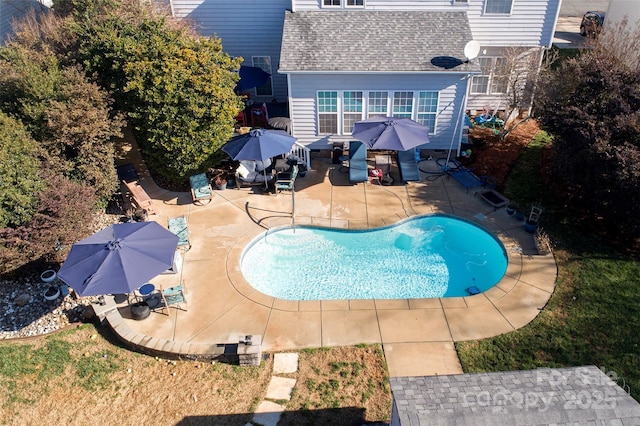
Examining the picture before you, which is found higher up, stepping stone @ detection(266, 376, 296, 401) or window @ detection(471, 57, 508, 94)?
window @ detection(471, 57, 508, 94)

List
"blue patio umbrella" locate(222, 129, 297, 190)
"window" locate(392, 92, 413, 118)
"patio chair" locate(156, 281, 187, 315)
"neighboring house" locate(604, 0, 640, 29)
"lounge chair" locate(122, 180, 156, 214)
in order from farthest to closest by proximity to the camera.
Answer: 1. "neighboring house" locate(604, 0, 640, 29)
2. "window" locate(392, 92, 413, 118)
3. "lounge chair" locate(122, 180, 156, 214)
4. "blue patio umbrella" locate(222, 129, 297, 190)
5. "patio chair" locate(156, 281, 187, 315)

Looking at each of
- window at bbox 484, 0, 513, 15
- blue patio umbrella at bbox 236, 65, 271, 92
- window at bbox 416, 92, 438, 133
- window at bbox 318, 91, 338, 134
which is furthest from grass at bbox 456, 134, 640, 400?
blue patio umbrella at bbox 236, 65, 271, 92

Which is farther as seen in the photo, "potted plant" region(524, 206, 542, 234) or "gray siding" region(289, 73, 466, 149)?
"gray siding" region(289, 73, 466, 149)

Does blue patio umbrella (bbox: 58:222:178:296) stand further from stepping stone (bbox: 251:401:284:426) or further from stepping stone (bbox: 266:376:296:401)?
stepping stone (bbox: 251:401:284:426)

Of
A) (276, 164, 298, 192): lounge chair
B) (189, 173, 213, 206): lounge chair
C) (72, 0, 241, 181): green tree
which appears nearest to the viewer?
(72, 0, 241, 181): green tree

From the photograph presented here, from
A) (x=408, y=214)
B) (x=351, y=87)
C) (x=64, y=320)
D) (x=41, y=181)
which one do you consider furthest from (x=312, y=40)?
(x=64, y=320)

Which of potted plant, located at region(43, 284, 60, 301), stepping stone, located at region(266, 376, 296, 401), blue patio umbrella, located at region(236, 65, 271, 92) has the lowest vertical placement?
stepping stone, located at region(266, 376, 296, 401)

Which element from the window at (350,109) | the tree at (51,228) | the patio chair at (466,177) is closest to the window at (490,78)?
the patio chair at (466,177)
